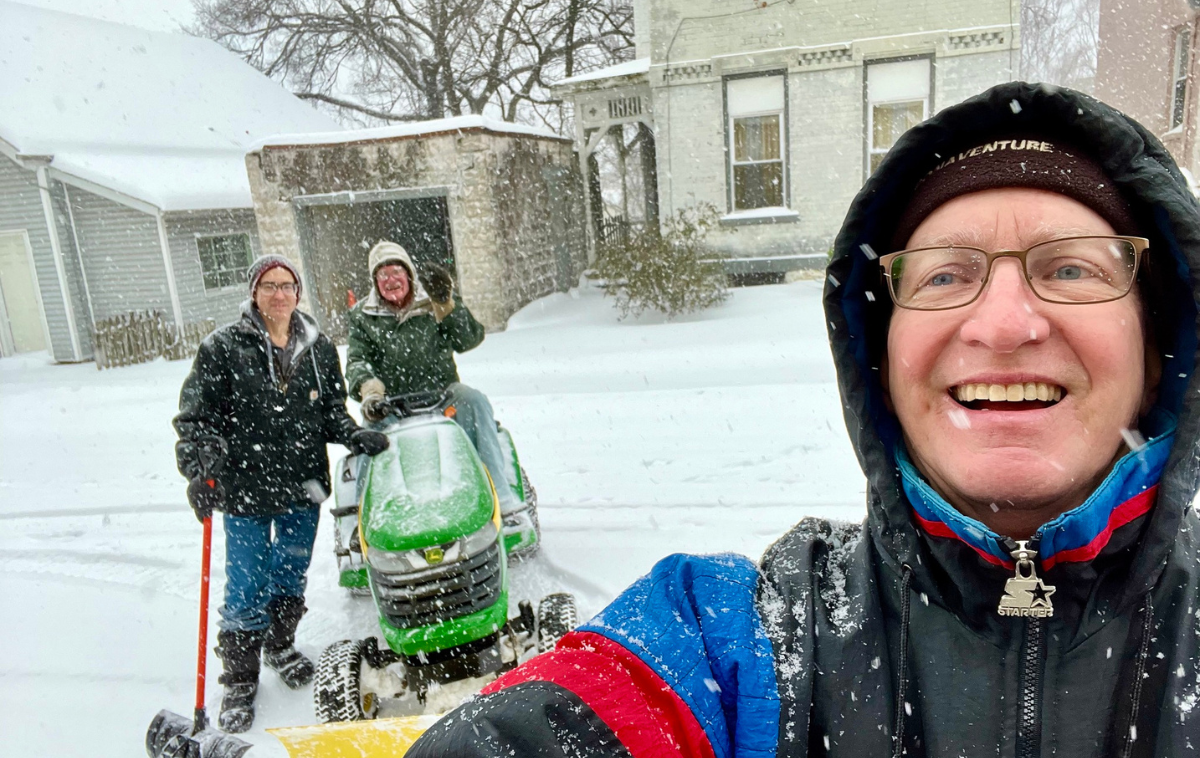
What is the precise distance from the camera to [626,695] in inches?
41.4

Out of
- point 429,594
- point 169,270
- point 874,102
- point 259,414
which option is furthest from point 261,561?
point 169,270

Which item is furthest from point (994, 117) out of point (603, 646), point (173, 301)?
point (173, 301)

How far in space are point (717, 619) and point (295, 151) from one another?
40.8 ft

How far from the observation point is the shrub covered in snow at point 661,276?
11.6 metres

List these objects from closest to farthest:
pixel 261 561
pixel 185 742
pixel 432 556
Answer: pixel 185 742
pixel 432 556
pixel 261 561

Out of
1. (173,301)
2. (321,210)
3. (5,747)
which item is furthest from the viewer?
(173,301)

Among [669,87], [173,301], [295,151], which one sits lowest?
[173,301]

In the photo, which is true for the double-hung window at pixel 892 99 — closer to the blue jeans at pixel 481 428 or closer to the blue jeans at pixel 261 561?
the blue jeans at pixel 481 428

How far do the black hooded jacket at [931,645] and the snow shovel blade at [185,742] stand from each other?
191 cm

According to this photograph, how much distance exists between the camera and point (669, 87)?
1404cm

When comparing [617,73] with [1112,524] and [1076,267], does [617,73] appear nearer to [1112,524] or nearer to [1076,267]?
[1076,267]

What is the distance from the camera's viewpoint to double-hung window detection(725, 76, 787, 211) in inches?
543

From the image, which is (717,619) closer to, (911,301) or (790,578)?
(790,578)

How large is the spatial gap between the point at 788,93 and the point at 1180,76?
680 centimetres
